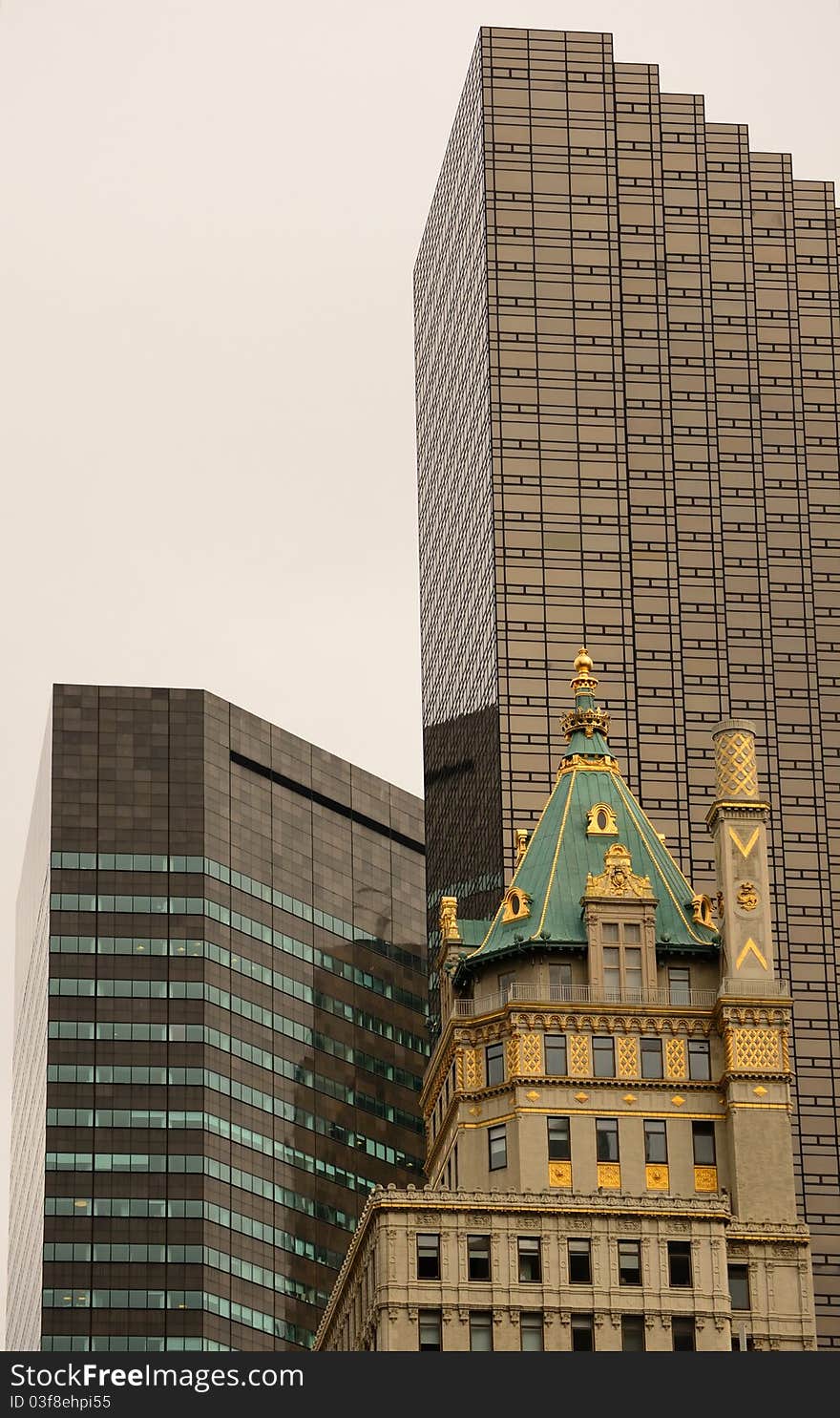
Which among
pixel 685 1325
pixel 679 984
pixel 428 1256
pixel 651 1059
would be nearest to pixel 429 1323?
pixel 428 1256

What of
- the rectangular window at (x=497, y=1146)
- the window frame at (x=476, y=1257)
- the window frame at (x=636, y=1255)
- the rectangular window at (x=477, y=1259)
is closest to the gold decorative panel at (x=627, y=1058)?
the rectangular window at (x=497, y=1146)

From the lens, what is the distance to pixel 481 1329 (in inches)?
6304

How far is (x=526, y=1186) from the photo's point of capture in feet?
559

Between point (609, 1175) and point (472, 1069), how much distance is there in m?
10.2

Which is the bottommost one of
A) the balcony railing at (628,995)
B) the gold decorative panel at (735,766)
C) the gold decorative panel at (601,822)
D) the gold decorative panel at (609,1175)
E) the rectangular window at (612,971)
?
the gold decorative panel at (609,1175)

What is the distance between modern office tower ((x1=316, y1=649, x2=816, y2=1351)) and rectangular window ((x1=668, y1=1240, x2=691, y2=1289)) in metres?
0.12

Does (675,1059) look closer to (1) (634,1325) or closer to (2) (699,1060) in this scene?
(2) (699,1060)

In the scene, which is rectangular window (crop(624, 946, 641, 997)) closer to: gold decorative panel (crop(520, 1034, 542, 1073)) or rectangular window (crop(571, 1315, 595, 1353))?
gold decorative panel (crop(520, 1034, 542, 1073))

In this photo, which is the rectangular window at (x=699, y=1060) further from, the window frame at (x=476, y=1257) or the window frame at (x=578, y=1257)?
the window frame at (x=476, y=1257)

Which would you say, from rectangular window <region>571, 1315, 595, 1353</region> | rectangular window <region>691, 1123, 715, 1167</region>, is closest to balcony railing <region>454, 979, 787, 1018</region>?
rectangular window <region>691, 1123, 715, 1167</region>

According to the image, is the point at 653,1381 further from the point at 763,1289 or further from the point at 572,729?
the point at 572,729

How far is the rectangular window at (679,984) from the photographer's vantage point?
179 m

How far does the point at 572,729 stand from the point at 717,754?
32.4 ft

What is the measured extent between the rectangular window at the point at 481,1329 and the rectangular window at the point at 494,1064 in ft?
61.2
